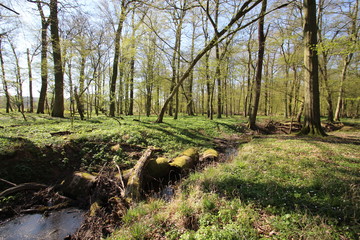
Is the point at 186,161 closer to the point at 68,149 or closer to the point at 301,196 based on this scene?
the point at 301,196

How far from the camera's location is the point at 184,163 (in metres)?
6.65

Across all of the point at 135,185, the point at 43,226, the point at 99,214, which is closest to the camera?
the point at 43,226

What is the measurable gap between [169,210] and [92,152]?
4.94 meters

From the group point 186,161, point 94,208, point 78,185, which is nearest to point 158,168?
point 186,161

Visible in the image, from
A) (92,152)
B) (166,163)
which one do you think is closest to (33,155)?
(92,152)

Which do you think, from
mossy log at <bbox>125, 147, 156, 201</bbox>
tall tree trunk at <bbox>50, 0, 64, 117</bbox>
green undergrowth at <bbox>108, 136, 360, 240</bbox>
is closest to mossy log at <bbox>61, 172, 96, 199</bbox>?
mossy log at <bbox>125, 147, 156, 201</bbox>

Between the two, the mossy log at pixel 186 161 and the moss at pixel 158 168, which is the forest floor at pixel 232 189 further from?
the moss at pixel 158 168

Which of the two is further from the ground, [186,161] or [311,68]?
[311,68]

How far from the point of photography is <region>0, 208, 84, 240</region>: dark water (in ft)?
11.8

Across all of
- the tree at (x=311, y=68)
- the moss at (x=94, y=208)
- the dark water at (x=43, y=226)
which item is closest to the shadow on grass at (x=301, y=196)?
the moss at (x=94, y=208)

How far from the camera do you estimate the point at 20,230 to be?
3.74 m

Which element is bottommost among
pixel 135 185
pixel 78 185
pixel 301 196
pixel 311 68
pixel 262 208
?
pixel 78 185

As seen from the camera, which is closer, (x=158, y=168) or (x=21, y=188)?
(x=21, y=188)

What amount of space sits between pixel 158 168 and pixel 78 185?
255 cm
